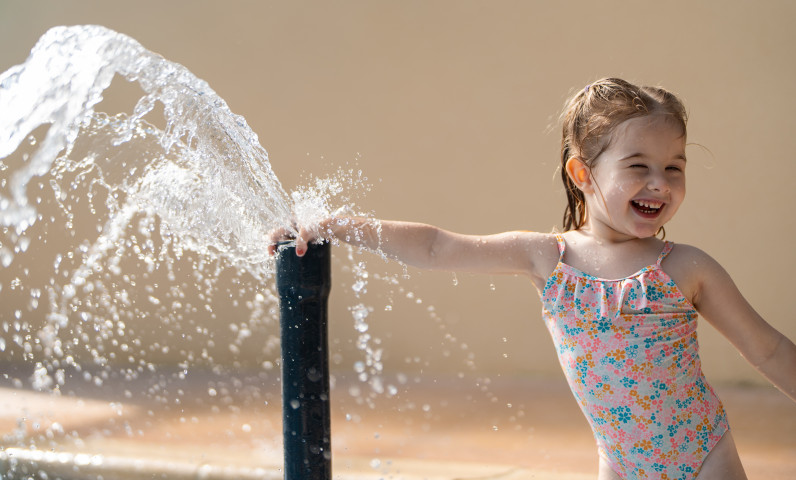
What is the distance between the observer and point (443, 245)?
148 centimetres

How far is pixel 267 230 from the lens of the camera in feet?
4.53

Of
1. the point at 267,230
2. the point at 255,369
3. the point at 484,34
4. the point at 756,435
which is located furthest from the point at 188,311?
the point at 267,230

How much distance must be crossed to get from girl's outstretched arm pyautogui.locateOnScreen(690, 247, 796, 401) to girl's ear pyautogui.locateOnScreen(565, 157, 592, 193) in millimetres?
217

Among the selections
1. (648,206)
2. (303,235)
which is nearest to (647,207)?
(648,206)

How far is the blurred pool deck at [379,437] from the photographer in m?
2.41

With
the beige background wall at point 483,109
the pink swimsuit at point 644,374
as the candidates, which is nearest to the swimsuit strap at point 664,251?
the pink swimsuit at point 644,374

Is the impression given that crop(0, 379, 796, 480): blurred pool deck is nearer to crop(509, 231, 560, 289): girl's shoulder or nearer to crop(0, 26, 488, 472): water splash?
crop(0, 26, 488, 472): water splash

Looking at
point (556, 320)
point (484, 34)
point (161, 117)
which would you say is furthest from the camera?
point (161, 117)

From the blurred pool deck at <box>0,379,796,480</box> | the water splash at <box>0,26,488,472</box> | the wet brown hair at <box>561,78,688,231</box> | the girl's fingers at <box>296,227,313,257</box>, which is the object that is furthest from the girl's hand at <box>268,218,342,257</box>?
the water splash at <box>0,26,488,472</box>

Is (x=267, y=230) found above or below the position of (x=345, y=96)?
below

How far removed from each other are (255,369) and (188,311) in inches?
18.8

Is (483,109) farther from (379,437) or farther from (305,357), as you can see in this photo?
(305,357)

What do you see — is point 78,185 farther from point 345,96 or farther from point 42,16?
point 345,96

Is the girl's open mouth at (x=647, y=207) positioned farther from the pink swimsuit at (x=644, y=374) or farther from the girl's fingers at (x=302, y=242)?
the girl's fingers at (x=302, y=242)
